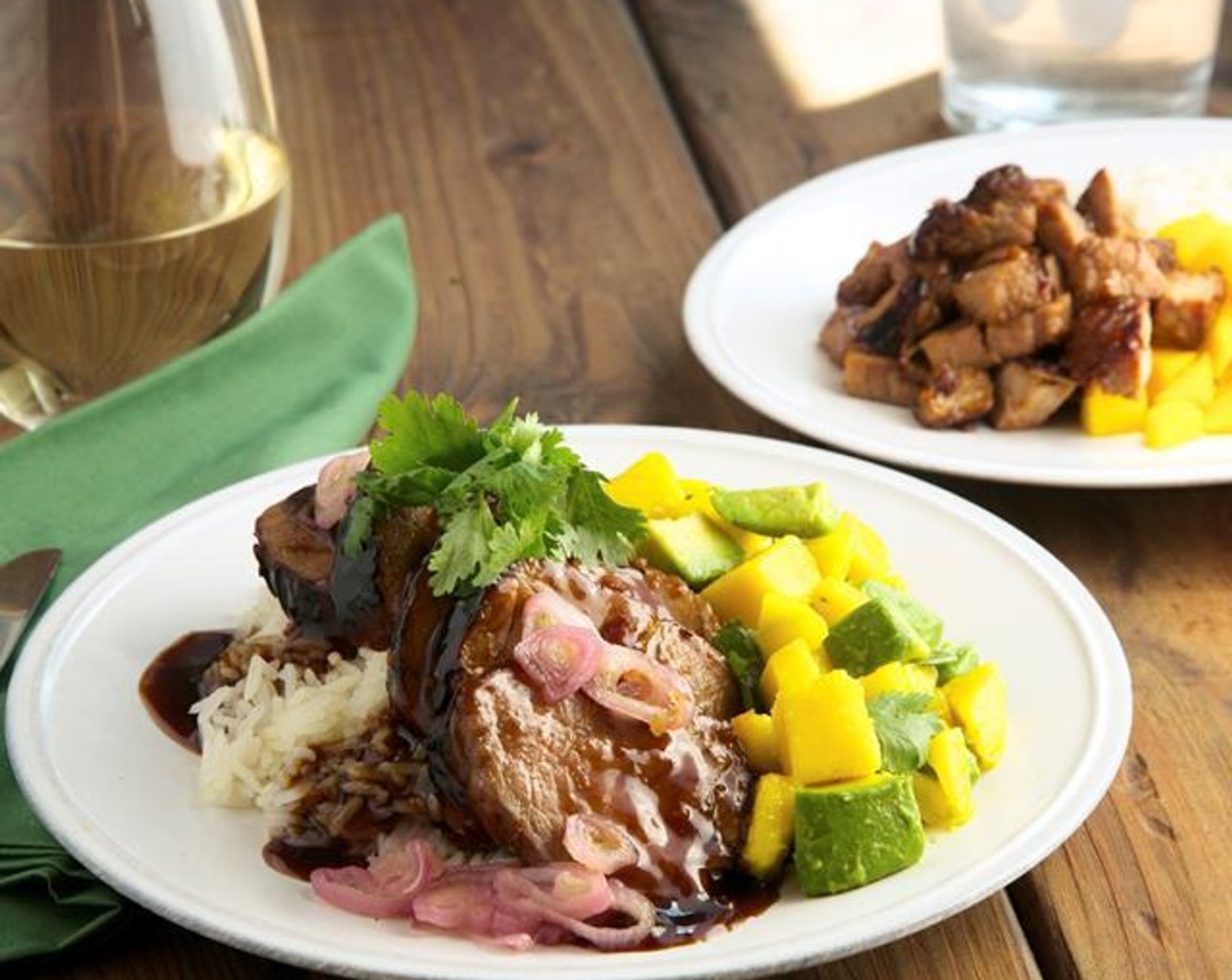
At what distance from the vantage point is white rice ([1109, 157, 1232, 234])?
10.5ft

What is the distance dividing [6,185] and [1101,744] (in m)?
1.56

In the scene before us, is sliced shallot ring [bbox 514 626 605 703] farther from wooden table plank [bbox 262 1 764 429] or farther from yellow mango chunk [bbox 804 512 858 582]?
wooden table plank [bbox 262 1 764 429]

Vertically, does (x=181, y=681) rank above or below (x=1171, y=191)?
above

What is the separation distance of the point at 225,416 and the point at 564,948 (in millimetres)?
1352

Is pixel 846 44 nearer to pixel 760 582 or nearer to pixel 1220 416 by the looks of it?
pixel 1220 416

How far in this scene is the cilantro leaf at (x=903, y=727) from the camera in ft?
6.60

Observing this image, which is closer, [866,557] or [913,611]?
[913,611]

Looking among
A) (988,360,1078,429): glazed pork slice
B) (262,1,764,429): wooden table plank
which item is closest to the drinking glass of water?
(262,1,764,429): wooden table plank

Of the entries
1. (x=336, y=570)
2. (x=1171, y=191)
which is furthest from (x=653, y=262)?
(x=336, y=570)

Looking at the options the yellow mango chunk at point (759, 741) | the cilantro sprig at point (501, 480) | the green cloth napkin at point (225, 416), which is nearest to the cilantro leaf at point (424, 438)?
the cilantro sprig at point (501, 480)

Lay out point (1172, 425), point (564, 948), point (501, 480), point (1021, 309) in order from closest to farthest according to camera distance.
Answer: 1. point (564, 948)
2. point (501, 480)
3. point (1172, 425)
4. point (1021, 309)

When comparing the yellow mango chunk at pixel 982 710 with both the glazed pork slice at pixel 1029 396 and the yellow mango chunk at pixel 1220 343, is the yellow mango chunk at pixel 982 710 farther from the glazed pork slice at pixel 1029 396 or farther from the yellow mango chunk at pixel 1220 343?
the yellow mango chunk at pixel 1220 343

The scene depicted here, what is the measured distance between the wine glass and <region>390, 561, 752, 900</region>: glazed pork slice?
41.7 inches

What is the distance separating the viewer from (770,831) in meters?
1.96
